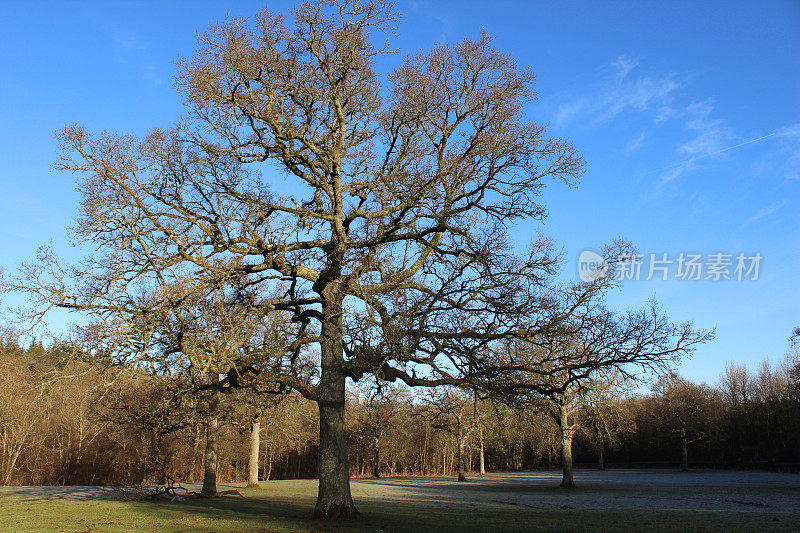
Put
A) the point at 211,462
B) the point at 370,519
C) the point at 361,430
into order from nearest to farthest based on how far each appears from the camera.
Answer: the point at 370,519
the point at 211,462
the point at 361,430

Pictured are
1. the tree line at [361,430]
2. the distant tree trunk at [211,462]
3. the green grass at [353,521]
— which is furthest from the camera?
the distant tree trunk at [211,462]

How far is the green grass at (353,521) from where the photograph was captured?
12414 millimetres

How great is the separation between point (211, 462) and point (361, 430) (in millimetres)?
37326

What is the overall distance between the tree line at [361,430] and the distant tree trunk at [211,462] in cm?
24

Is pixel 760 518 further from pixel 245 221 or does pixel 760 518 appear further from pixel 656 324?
pixel 245 221

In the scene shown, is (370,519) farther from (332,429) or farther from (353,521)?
(332,429)

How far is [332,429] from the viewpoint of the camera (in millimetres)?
14211

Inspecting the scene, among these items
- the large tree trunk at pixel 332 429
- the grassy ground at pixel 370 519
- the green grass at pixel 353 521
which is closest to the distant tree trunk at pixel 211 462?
the grassy ground at pixel 370 519

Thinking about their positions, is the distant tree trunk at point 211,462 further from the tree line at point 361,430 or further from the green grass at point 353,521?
the green grass at point 353,521

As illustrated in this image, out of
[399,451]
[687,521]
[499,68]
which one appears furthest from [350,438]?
[499,68]

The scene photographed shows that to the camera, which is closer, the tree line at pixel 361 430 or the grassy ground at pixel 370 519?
the grassy ground at pixel 370 519

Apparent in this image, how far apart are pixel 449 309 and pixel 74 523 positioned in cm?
1105

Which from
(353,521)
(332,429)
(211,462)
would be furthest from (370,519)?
(211,462)

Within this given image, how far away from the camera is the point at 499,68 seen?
48.5ft
